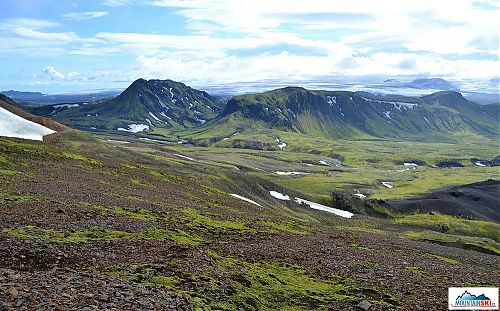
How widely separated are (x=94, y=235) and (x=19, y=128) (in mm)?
102422

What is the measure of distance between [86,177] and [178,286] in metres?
52.1

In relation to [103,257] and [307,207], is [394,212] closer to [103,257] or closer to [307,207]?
[307,207]

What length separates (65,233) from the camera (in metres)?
33.8

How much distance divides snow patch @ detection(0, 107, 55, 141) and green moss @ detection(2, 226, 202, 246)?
92152mm

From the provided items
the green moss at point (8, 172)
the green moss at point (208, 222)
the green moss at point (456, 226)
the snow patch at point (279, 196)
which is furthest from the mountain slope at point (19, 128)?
the green moss at point (456, 226)

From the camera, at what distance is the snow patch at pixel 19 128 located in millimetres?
117188

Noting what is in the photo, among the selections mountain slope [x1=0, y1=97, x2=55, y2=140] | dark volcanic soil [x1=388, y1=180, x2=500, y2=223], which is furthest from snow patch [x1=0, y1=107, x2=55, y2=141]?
dark volcanic soil [x1=388, y1=180, x2=500, y2=223]

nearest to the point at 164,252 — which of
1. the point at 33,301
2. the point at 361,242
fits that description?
the point at 33,301

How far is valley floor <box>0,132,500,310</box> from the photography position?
2216 cm

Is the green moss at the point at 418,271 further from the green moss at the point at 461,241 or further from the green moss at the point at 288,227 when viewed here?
the green moss at the point at 461,241

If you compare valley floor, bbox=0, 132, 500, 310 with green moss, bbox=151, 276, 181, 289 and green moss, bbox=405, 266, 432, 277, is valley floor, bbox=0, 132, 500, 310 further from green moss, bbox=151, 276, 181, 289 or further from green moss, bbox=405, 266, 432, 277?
green moss, bbox=405, 266, 432, 277

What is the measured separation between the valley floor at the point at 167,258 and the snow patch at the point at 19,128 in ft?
143

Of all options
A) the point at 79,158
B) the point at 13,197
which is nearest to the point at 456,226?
the point at 79,158

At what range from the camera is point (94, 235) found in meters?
34.9
